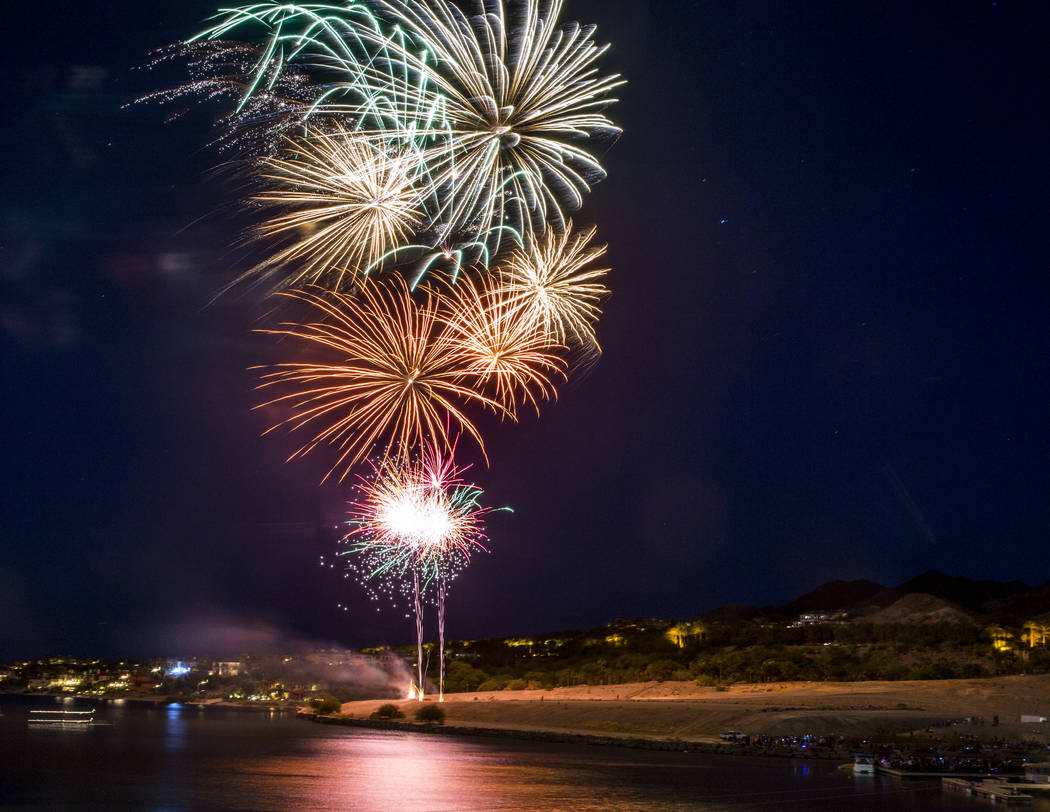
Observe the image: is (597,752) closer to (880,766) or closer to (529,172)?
(880,766)

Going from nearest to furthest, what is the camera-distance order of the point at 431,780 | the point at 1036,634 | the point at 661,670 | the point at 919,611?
the point at 431,780 → the point at 661,670 → the point at 1036,634 → the point at 919,611

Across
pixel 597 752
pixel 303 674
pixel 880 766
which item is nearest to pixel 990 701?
pixel 880 766

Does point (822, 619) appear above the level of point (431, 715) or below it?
above

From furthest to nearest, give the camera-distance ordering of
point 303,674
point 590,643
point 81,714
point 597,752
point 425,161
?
point 303,674 < point 590,643 < point 81,714 < point 597,752 < point 425,161

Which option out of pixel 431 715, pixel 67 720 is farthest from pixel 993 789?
pixel 67 720

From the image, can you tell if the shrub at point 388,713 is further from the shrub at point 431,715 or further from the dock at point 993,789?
the dock at point 993,789

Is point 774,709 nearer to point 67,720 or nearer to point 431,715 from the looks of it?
point 431,715

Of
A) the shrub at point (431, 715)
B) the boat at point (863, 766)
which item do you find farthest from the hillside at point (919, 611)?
the boat at point (863, 766)
